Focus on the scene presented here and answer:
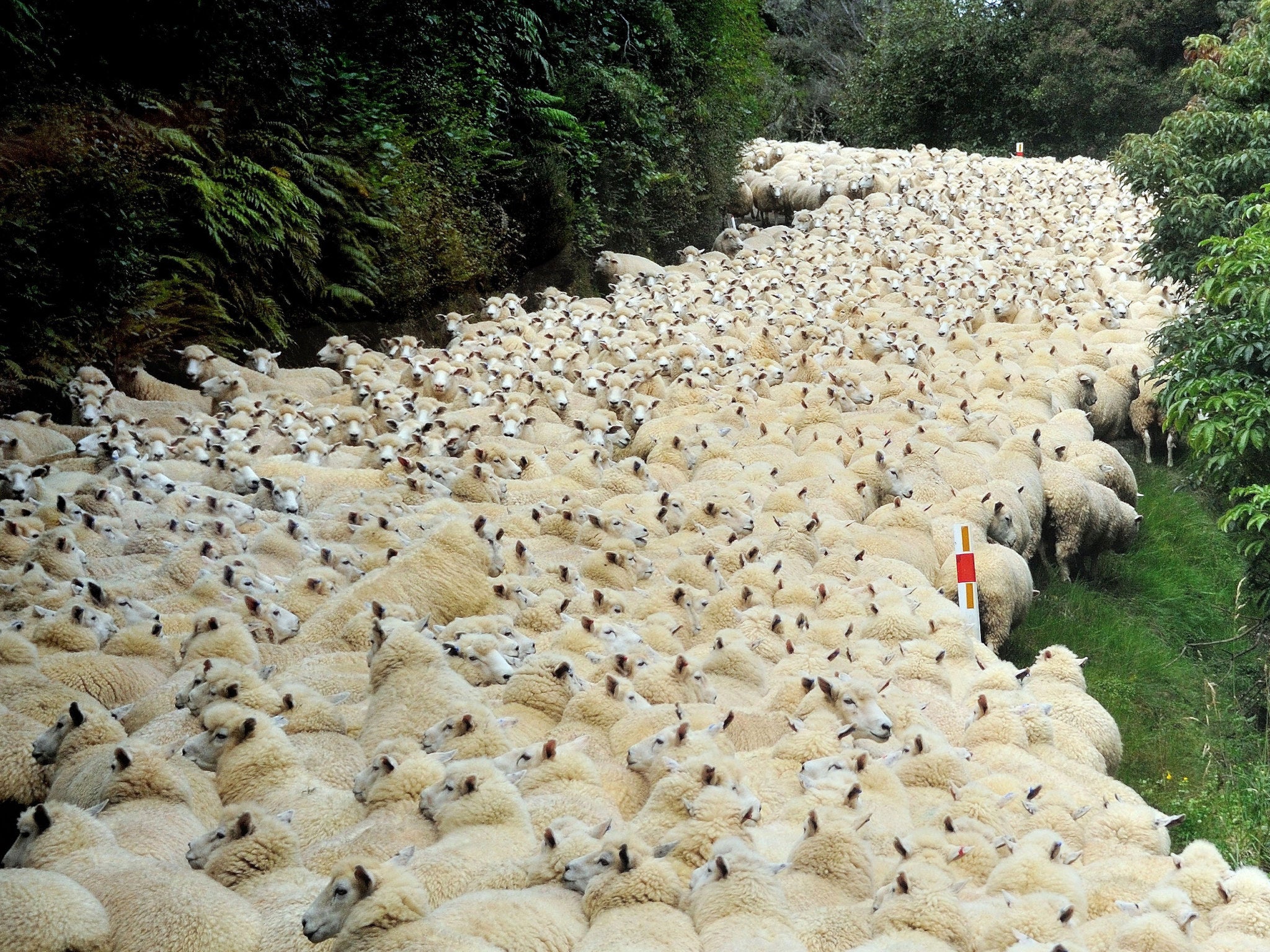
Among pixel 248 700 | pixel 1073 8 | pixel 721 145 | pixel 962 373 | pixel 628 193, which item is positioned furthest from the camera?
pixel 1073 8

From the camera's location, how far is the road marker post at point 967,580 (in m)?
8.32

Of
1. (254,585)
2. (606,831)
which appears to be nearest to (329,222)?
(254,585)

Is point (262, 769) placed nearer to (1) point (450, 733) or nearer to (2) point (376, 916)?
(1) point (450, 733)

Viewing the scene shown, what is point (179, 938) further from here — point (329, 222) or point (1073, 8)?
point (1073, 8)

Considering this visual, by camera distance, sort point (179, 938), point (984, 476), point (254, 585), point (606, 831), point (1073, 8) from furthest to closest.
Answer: point (1073, 8), point (984, 476), point (254, 585), point (606, 831), point (179, 938)

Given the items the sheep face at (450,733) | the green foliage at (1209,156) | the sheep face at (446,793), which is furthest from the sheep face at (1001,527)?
the sheep face at (446,793)

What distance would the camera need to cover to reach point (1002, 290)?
16.5 m

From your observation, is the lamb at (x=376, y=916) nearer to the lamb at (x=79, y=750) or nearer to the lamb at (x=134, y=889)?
the lamb at (x=134, y=889)

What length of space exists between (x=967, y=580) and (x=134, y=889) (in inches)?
240

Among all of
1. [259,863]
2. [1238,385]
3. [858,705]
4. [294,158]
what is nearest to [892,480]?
[1238,385]

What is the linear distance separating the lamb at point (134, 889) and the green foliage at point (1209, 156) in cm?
947

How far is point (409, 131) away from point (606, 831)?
1279 cm

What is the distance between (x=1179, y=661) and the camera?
10.3m

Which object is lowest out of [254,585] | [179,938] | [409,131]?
[254,585]
